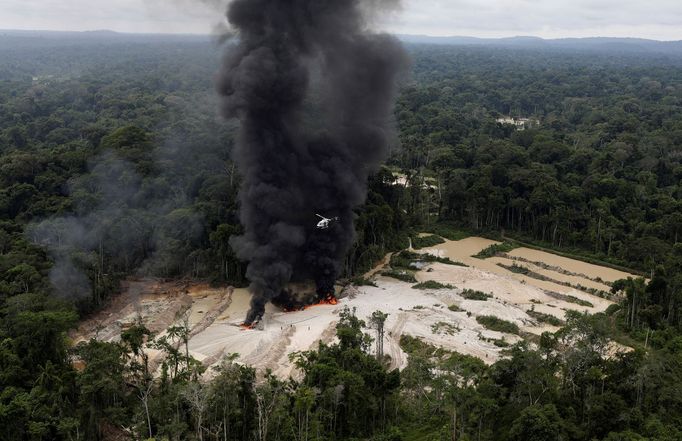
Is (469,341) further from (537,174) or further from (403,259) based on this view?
(537,174)

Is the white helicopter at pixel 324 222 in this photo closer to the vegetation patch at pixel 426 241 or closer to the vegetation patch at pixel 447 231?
the vegetation patch at pixel 426 241

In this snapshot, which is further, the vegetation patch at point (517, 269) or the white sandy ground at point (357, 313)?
the vegetation patch at point (517, 269)

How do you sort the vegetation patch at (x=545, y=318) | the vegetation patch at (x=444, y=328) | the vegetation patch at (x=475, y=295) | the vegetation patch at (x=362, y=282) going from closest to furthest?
the vegetation patch at (x=444, y=328) → the vegetation patch at (x=545, y=318) → the vegetation patch at (x=475, y=295) → the vegetation patch at (x=362, y=282)

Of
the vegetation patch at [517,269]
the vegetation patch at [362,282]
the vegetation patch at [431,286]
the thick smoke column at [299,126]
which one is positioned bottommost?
the vegetation patch at [517,269]

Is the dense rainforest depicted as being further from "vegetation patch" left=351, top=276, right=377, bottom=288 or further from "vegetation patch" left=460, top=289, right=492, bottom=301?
"vegetation patch" left=460, top=289, right=492, bottom=301

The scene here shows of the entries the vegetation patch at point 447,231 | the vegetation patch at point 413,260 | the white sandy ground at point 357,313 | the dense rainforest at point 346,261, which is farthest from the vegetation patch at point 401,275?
the vegetation patch at point 447,231

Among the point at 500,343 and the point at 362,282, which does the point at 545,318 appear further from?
the point at 362,282

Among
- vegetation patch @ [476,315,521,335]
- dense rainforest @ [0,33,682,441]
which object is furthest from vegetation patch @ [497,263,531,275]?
vegetation patch @ [476,315,521,335]

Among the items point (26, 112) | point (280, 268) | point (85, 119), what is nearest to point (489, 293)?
point (280, 268)
